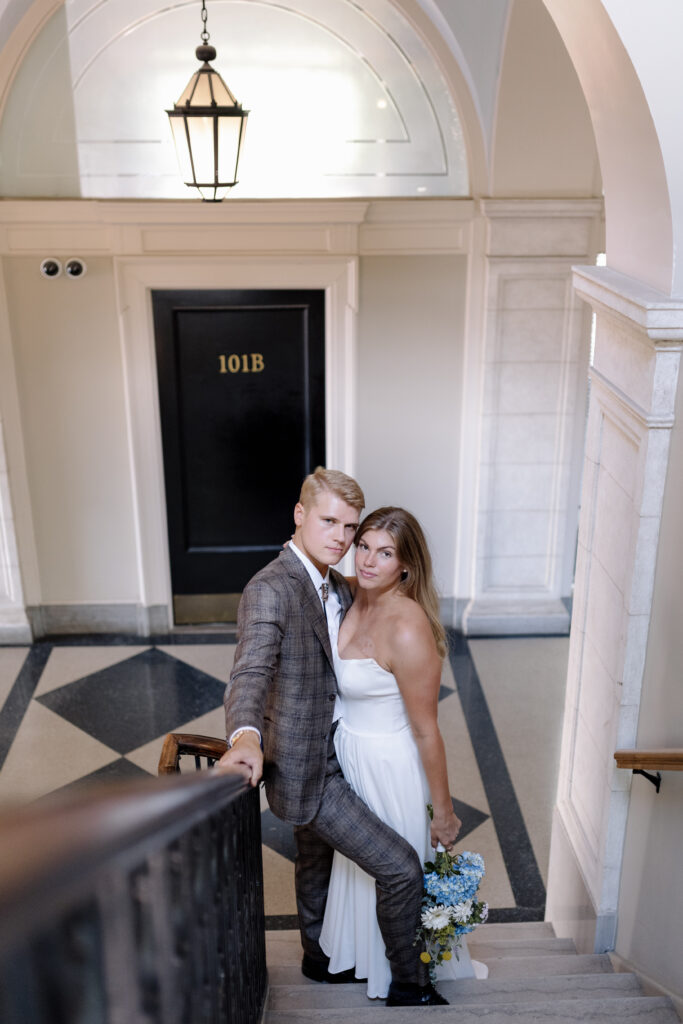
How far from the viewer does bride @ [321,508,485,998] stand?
2777 millimetres

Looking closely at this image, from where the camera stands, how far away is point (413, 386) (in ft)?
20.7

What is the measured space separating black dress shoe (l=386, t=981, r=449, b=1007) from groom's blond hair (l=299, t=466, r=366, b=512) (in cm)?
156

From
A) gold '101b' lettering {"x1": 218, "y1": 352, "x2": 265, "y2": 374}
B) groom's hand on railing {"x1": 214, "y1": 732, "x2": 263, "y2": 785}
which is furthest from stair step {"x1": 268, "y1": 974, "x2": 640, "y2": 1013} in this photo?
gold '101b' lettering {"x1": 218, "y1": 352, "x2": 265, "y2": 374}

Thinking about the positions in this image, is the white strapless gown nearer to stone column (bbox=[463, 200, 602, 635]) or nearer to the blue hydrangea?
the blue hydrangea

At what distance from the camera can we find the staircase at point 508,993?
2637 mm

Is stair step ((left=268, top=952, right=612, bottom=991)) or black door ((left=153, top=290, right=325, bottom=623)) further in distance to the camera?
black door ((left=153, top=290, right=325, bottom=623))

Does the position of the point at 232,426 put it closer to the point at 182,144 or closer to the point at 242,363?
the point at 242,363

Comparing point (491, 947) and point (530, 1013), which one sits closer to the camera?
point (530, 1013)

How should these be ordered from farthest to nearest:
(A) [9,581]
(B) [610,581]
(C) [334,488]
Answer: (A) [9,581], (B) [610,581], (C) [334,488]

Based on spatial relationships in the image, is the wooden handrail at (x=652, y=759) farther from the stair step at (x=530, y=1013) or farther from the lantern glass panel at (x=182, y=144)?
the lantern glass panel at (x=182, y=144)

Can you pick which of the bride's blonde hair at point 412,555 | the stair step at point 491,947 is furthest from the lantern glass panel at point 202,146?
the stair step at point 491,947

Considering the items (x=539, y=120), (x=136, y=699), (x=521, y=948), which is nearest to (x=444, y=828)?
(x=521, y=948)

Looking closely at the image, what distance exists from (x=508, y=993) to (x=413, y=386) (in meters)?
4.12

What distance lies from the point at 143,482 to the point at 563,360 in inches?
115
